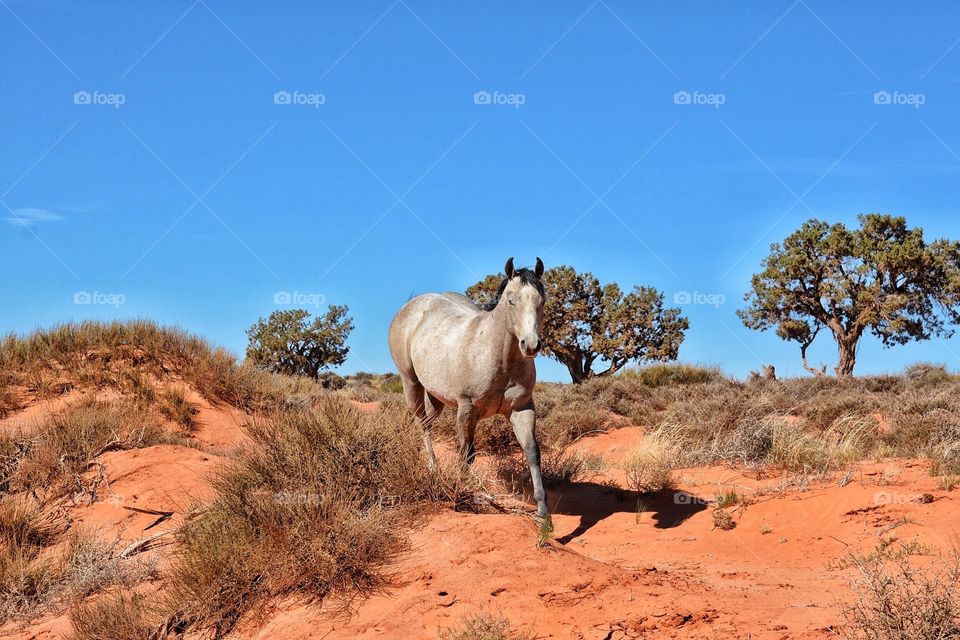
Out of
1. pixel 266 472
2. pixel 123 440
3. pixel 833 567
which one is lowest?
pixel 833 567

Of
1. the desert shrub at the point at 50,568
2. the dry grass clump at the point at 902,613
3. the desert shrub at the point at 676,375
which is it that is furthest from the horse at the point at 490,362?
the desert shrub at the point at 676,375

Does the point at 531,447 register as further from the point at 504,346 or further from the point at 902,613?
the point at 902,613

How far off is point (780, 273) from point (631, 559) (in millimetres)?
31110

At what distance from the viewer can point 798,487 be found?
9.12m

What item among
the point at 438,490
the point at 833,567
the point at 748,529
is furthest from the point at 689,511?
the point at 438,490

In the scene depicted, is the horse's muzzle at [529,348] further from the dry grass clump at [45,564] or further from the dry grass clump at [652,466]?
the dry grass clump at [45,564]

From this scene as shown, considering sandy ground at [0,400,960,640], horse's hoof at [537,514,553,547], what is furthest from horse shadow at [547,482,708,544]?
horse's hoof at [537,514,553,547]

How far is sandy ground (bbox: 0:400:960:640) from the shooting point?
5.37m

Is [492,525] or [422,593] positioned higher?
[492,525]

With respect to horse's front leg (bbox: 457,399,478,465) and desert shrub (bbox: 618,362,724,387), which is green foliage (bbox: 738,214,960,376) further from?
horse's front leg (bbox: 457,399,478,465)

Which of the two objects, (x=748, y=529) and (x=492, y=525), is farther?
(x=748, y=529)

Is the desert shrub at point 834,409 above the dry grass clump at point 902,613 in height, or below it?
above

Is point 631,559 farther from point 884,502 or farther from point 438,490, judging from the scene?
point 884,502

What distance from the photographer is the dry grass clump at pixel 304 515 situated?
618cm
